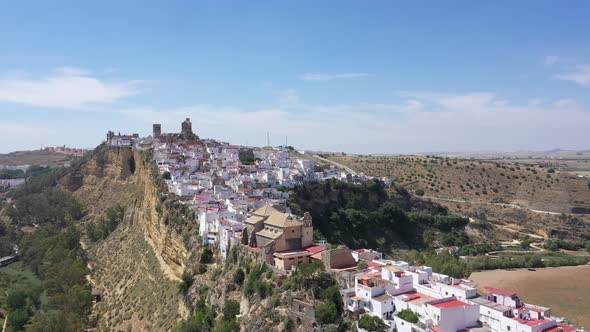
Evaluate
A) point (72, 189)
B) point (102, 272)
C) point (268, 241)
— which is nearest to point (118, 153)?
point (72, 189)

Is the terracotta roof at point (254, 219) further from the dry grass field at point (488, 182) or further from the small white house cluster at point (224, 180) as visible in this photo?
the dry grass field at point (488, 182)

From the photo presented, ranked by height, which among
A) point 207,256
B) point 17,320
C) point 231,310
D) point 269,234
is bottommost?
point 17,320

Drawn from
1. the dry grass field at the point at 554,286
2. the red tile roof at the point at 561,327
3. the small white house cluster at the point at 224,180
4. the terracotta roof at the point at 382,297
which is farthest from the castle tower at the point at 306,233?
the red tile roof at the point at 561,327

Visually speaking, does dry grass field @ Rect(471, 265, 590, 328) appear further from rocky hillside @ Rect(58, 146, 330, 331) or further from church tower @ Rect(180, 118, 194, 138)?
church tower @ Rect(180, 118, 194, 138)

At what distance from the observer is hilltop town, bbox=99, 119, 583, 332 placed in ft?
71.7

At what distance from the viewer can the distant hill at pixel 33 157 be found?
13450 cm

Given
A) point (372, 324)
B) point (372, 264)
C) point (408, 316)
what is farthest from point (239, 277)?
point (408, 316)

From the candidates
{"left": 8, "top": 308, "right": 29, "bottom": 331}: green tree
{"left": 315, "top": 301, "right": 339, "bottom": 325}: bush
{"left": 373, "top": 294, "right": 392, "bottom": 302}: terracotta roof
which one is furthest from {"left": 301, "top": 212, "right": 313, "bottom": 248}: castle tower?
{"left": 8, "top": 308, "right": 29, "bottom": 331}: green tree

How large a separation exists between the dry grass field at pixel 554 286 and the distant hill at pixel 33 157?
11416 cm

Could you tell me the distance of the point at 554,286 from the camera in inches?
1668

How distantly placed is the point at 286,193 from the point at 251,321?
25509 mm

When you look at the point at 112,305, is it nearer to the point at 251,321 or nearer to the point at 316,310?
the point at 251,321

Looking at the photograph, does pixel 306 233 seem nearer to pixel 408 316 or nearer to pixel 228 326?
pixel 228 326

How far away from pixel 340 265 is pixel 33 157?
461 ft
